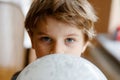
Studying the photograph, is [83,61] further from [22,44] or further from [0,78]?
[22,44]

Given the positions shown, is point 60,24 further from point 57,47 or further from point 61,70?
point 61,70

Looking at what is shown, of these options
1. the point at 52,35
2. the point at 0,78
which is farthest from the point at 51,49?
the point at 0,78

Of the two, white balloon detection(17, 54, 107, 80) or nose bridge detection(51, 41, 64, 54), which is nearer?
white balloon detection(17, 54, 107, 80)

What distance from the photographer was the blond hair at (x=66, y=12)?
0.52 m

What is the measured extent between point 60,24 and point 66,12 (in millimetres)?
25

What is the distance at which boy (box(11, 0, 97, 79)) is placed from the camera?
0.52 m

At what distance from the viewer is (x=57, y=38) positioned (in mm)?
512

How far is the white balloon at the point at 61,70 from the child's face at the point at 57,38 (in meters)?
0.21

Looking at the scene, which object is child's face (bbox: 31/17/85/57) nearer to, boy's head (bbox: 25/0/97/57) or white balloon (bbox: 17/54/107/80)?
boy's head (bbox: 25/0/97/57)

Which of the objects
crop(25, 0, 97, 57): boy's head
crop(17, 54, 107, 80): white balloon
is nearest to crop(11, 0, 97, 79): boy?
crop(25, 0, 97, 57): boy's head

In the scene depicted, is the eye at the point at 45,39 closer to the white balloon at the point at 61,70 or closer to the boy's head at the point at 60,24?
the boy's head at the point at 60,24

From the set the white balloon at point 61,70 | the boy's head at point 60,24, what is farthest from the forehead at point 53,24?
the white balloon at point 61,70

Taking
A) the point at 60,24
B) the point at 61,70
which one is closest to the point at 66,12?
the point at 60,24

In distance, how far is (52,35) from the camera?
1.71ft
